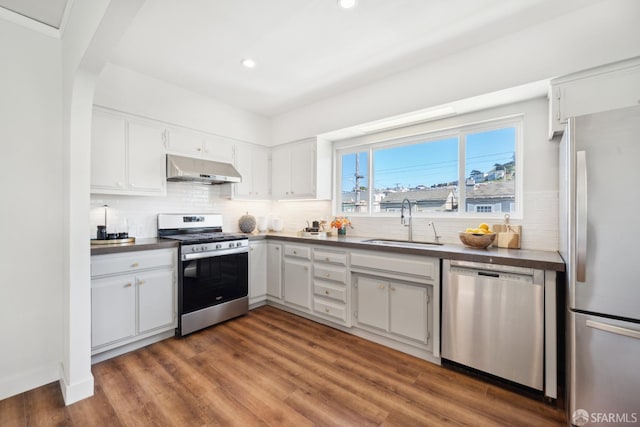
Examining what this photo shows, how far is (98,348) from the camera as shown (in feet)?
7.65

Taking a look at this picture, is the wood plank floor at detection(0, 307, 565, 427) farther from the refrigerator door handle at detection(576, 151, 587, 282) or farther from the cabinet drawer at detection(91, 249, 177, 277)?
the refrigerator door handle at detection(576, 151, 587, 282)

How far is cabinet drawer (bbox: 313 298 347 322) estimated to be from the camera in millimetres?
2945

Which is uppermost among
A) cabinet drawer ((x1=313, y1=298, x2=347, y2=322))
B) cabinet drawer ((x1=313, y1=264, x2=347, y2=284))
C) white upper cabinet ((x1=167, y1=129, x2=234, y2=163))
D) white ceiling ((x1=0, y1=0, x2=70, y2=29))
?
white ceiling ((x1=0, y1=0, x2=70, y2=29))

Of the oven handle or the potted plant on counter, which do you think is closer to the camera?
the oven handle

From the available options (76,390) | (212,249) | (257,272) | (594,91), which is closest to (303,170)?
(257,272)

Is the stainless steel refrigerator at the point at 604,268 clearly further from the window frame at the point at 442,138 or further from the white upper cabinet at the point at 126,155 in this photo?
the white upper cabinet at the point at 126,155

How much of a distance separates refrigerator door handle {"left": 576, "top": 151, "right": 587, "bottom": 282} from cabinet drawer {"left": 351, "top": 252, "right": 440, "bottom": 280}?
905mm

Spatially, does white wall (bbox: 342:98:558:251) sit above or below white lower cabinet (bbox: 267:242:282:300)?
above

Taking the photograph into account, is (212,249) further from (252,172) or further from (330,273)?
(252,172)

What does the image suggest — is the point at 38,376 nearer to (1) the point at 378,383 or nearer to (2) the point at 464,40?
(1) the point at 378,383

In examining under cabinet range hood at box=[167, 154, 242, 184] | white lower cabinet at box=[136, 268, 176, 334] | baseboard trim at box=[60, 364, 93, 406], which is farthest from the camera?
under cabinet range hood at box=[167, 154, 242, 184]

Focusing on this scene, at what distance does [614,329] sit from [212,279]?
317 cm

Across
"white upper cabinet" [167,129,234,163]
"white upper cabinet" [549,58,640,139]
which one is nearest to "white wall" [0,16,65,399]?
"white upper cabinet" [167,129,234,163]

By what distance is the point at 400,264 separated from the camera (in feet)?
8.25
